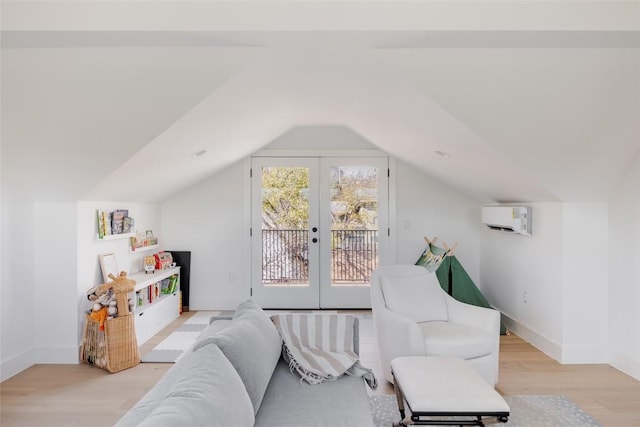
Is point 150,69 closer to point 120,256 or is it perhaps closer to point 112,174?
point 112,174

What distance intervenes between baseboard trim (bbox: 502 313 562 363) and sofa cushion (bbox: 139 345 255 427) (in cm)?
301

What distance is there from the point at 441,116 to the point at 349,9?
3.72 ft

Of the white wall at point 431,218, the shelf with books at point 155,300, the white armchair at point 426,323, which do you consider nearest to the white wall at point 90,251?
the shelf with books at point 155,300

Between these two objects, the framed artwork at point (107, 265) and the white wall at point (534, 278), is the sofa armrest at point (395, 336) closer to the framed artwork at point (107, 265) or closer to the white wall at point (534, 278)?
the white wall at point (534, 278)

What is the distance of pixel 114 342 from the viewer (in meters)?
3.27

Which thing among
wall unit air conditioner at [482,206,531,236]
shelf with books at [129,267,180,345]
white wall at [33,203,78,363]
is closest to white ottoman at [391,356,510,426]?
wall unit air conditioner at [482,206,531,236]

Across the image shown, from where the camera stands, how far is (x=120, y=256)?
4.18 metres

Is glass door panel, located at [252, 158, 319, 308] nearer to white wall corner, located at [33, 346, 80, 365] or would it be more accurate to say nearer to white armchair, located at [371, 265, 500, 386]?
white armchair, located at [371, 265, 500, 386]

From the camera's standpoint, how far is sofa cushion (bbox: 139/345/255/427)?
119 centimetres

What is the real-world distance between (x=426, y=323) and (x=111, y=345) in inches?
96.0

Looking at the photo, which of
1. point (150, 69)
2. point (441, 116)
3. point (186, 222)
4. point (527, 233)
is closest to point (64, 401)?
point (150, 69)

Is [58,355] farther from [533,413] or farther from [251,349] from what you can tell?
[533,413]

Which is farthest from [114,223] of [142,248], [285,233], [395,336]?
[395,336]

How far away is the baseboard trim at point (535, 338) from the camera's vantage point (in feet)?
11.6
